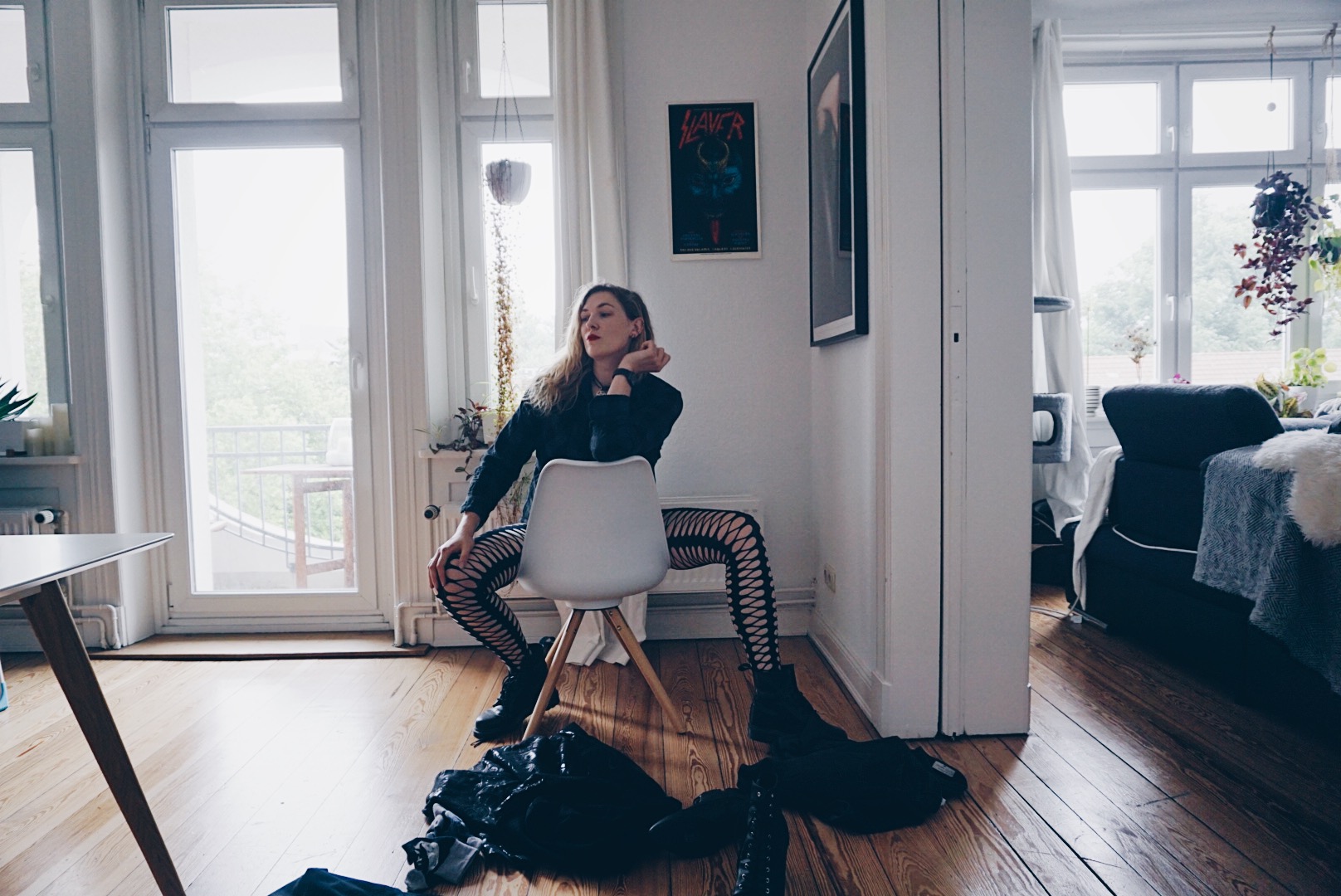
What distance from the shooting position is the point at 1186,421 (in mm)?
2479

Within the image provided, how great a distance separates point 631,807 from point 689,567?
2.56 ft

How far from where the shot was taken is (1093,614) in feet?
9.68

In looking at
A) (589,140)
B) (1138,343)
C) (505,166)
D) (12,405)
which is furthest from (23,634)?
(1138,343)

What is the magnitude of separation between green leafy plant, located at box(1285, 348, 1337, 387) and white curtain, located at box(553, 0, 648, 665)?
3523mm

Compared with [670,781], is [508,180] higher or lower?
higher

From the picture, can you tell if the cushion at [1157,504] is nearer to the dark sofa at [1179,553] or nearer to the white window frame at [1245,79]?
the dark sofa at [1179,553]

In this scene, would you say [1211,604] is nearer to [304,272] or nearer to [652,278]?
[652,278]

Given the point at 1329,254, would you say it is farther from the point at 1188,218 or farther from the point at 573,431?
the point at 573,431

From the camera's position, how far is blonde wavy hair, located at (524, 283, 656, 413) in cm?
228

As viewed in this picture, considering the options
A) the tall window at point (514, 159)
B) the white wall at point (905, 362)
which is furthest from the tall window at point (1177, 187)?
the tall window at point (514, 159)

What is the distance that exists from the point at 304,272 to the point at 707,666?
2158mm

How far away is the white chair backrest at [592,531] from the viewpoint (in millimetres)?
1921

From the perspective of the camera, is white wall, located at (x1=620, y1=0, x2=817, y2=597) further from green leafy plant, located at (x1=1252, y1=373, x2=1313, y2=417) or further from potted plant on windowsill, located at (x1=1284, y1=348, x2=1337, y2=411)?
potted plant on windowsill, located at (x1=1284, y1=348, x2=1337, y2=411)

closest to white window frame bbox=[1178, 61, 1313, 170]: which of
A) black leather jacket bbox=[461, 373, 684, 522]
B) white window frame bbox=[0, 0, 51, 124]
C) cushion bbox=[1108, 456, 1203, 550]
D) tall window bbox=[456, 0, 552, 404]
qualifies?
cushion bbox=[1108, 456, 1203, 550]
